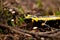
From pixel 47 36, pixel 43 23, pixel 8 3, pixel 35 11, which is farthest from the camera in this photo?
pixel 35 11

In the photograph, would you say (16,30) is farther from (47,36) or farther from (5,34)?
(47,36)

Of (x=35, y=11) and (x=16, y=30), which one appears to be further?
(x=35, y=11)

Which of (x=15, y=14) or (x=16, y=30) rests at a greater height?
(x=15, y=14)

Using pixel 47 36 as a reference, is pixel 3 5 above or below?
above

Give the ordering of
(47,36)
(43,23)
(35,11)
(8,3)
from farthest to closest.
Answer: (35,11) < (8,3) < (43,23) < (47,36)

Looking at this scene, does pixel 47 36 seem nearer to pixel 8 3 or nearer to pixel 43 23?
pixel 43 23

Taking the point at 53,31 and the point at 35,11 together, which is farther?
the point at 35,11

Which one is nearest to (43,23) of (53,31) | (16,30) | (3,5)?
(53,31)

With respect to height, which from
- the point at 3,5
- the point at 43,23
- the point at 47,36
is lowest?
the point at 47,36

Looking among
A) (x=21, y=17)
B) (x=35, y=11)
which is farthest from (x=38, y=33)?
(x=35, y=11)

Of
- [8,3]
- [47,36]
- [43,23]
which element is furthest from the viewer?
[8,3]
